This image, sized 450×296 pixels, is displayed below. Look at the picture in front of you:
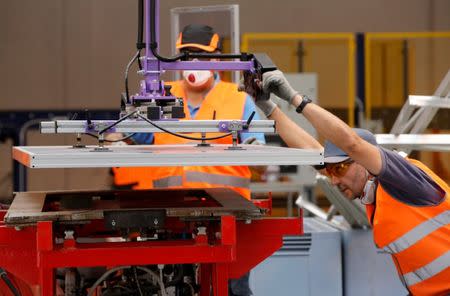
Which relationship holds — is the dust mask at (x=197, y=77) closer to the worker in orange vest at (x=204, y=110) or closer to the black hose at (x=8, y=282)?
the worker in orange vest at (x=204, y=110)

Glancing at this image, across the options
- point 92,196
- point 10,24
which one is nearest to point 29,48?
point 10,24

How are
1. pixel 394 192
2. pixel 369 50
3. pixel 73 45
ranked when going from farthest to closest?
1. pixel 73 45
2. pixel 369 50
3. pixel 394 192

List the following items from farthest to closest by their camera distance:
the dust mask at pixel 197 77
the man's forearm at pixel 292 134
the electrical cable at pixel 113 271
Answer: the dust mask at pixel 197 77 → the man's forearm at pixel 292 134 → the electrical cable at pixel 113 271

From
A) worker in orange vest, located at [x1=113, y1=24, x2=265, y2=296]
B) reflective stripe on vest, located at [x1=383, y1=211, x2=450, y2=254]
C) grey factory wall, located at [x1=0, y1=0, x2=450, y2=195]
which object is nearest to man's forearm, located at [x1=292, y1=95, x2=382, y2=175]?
reflective stripe on vest, located at [x1=383, y1=211, x2=450, y2=254]

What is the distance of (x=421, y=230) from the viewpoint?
3348 millimetres

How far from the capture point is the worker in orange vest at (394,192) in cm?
A: 321

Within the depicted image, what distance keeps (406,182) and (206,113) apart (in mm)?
1406

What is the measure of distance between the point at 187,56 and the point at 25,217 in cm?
83

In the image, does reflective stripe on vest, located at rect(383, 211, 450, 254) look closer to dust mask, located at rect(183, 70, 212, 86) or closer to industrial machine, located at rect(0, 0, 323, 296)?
industrial machine, located at rect(0, 0, 323, 296)

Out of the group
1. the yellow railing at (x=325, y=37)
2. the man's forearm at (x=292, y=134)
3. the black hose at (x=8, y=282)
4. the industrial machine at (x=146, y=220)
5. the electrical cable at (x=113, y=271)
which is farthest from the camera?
the yellow railing at (x=325, y=37)

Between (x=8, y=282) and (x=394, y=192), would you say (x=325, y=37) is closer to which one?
(x=394, y=192)

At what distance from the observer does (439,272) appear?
335 centimetres

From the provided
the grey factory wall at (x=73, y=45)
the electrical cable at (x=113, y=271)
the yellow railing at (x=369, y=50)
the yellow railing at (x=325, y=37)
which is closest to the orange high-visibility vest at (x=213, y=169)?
the electrical cable at (x=113, y=271)

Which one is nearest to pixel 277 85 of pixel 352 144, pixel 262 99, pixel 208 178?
pixel 262 99
